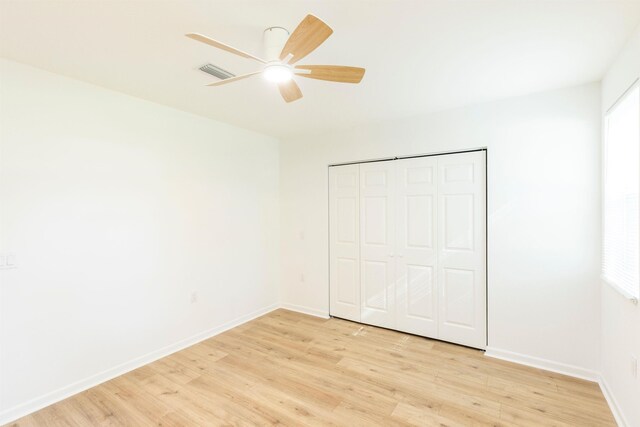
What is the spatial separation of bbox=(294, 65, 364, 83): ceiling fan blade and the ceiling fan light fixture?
0.06 meters

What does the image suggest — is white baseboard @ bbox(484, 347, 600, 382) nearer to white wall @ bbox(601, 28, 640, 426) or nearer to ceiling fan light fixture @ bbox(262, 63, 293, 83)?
white wall @ bbox(601, 28, 640, 426)

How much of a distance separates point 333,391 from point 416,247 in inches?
69.1

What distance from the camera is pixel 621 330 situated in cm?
207

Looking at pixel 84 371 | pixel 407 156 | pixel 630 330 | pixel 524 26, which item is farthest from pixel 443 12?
pixel 84 371

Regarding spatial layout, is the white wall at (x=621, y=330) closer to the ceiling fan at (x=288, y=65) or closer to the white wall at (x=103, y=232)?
the ceiling fan at (x=288, y=65)

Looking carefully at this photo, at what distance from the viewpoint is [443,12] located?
64.5 inches

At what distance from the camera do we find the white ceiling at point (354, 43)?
1613 millimetres

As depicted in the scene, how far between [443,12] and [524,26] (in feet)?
1.76

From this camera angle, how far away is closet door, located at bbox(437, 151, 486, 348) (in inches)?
122

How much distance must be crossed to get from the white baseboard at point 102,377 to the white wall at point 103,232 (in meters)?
0.01

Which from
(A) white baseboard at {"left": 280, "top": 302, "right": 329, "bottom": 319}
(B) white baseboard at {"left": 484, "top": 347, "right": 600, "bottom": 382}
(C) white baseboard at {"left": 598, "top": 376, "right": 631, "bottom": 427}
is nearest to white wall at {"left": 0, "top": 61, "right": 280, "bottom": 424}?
(A) white baseboard at {"left": 280, "top": 302, "right": 329, "bottom": 319}

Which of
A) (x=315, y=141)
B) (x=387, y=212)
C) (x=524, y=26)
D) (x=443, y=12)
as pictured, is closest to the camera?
(x=443, y=12)

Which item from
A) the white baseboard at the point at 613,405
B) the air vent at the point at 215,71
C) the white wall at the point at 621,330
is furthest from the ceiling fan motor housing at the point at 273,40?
the white baseboard at the point at 613,405

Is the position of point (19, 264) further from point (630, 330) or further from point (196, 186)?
point (630, 330)
